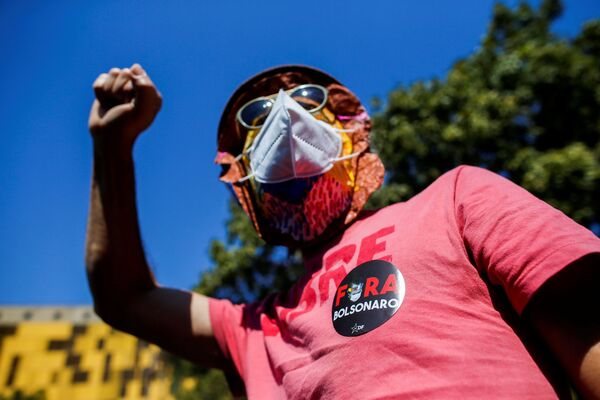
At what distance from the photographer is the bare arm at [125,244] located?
5.12 feet

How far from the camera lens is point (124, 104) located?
159cm

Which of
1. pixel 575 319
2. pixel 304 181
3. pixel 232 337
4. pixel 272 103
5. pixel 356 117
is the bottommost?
pixel 575 319

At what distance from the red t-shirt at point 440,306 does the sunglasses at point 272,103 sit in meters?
0.71

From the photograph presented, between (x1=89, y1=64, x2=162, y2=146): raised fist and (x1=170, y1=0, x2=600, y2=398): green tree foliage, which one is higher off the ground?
(x1=170, y1=0, x2=600, y2=398): green tree foliage

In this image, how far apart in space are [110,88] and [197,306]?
3.21ft

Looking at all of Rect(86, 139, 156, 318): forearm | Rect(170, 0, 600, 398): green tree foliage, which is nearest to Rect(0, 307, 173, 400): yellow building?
Rect(170, 0, 600, 398): green tree foliage

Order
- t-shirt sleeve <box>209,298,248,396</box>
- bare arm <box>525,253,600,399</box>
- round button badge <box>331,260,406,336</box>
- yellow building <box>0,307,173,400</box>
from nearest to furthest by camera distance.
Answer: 1. bare arm <box>525,253,600,399</box>
2. round button badge <box>331,260,406,336</box>
3. t-shirt sleeve <box>209,298,248,396</box>
4. yellow building <box>0,307,173,400</box>

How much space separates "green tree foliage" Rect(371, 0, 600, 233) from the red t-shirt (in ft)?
16.2

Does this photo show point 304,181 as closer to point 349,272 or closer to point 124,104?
point 349,272

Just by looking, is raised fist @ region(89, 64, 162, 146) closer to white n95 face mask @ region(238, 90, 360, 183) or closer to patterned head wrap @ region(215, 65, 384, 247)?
patterned head wrap @ region(215, 65, 384, 247)

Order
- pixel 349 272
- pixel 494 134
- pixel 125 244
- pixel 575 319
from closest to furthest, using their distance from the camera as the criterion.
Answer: pixel 575 319 → pixel 349 272 → pixel 125 244 → pixel 494 134

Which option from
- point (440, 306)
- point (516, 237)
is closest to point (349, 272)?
point (440, 306)

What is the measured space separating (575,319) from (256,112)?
140cm

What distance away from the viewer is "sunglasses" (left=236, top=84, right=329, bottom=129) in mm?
1748
